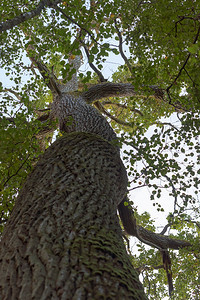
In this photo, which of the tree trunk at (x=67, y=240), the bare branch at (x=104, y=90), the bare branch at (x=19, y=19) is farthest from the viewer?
the bare branch at (x=104, y=90)

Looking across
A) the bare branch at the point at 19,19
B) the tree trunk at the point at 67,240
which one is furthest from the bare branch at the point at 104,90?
the tree trunk at the point at 67,240

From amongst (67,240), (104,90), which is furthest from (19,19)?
(104,90)

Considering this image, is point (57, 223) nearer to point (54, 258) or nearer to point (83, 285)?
point (54, 258)

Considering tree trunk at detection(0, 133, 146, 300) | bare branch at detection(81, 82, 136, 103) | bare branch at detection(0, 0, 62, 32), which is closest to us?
tree trunk at detection(0, 133, 146, 300)

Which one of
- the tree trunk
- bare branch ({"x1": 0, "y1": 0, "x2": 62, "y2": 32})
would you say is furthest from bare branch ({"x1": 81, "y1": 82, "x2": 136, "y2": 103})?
the tree trunk

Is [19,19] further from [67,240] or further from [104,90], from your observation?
[104,90]

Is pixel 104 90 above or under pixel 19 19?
above

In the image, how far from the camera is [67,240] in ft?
7.11

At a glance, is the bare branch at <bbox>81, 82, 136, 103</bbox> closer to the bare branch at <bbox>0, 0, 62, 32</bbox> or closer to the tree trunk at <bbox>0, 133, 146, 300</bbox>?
the bare branch at <bbox>0, 0, 62, 32</bbox>

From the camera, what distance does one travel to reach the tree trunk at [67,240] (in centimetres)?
172

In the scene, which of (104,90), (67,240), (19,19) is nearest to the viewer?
(67,240)

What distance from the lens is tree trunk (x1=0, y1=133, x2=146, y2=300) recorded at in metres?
1.72

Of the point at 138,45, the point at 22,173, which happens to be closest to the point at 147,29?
the point at 138,45

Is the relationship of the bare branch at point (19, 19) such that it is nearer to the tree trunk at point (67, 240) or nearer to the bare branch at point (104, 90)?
the tree trunk at point (67, 240)
